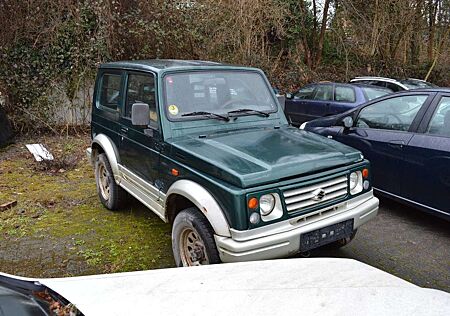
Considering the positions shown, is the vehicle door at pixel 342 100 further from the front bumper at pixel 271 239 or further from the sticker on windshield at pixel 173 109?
the front bumper at pixel 271 239

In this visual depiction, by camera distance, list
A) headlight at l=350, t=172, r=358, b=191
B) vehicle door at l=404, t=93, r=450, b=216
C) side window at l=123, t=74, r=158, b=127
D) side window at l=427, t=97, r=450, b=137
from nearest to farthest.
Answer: headlight at l=350, t=172, r=358, b=191
side window at l=123, t=74, r=158, b=127
vehicle door at l=404, t=93, r=450, b=216
side window at l=427, t=97, r=450, b=137

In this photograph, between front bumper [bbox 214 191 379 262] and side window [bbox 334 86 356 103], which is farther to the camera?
side window [bbox 334 86 356 103]

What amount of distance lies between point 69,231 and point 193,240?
2.02 meters

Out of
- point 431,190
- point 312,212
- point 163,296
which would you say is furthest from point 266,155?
point 431,190

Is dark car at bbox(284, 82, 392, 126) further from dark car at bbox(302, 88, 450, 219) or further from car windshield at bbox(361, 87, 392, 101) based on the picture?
dark car at bbox(302, 88, 450, 219)

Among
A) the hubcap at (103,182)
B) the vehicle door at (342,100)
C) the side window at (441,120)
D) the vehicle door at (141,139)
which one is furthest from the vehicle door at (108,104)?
the vehicle door at (342,100)

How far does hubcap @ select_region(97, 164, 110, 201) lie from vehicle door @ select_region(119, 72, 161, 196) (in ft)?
2.31

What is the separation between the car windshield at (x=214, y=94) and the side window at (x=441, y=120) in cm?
177

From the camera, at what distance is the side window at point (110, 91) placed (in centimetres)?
468

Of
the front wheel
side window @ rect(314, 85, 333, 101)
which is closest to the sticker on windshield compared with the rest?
the front wheel

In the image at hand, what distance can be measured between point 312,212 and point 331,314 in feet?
4.84

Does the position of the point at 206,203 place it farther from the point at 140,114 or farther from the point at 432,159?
the point at 432,159

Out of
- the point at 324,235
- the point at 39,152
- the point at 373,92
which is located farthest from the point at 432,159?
the point at 39,152

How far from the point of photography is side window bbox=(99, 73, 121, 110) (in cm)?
468
